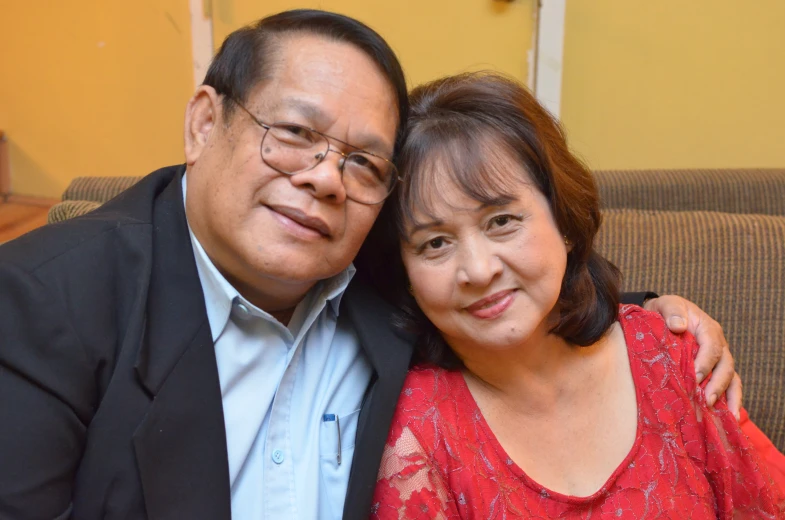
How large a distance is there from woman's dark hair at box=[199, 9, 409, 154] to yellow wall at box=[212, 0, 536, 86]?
191 centimetres

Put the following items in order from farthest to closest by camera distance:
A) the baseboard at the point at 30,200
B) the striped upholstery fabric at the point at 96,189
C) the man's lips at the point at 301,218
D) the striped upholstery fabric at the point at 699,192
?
the baseboard at the point at 30,200 < the striped upholstery fabric at the point at 699,192 < the striped upholstery fabric at the point at 96,189 < the man's lips at the point at 301,218

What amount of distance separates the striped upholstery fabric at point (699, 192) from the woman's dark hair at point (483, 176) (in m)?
0.90

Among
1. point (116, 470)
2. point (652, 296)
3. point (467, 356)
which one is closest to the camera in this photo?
point (116, 470)

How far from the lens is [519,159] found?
1236 mm

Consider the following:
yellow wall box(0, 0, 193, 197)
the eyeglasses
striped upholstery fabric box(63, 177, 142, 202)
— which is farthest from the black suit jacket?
yellow wall box(0, 0, 193, 197)

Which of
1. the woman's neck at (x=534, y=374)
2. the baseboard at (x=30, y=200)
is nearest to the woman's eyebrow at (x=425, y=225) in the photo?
the woman's neck at (x=534, y=374)

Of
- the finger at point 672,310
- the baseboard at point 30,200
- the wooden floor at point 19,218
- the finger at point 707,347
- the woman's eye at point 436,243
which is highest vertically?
the woman's eye at point 436,243

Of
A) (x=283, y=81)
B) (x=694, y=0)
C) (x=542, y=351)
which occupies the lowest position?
(x=542, y=351)

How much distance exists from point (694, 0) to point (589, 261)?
6.64 ft

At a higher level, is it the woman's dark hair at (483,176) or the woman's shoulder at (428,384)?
the woman's dark hair at (483,176)

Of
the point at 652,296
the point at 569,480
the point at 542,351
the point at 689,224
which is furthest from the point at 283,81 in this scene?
the point at 689,224

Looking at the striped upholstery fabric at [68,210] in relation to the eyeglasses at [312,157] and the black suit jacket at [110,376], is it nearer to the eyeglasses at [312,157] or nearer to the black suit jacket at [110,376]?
the black suit jacket at [110,376]

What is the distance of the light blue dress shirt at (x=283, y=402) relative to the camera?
114cm

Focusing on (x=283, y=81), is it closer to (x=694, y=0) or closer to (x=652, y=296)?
(x=652, y=296)
